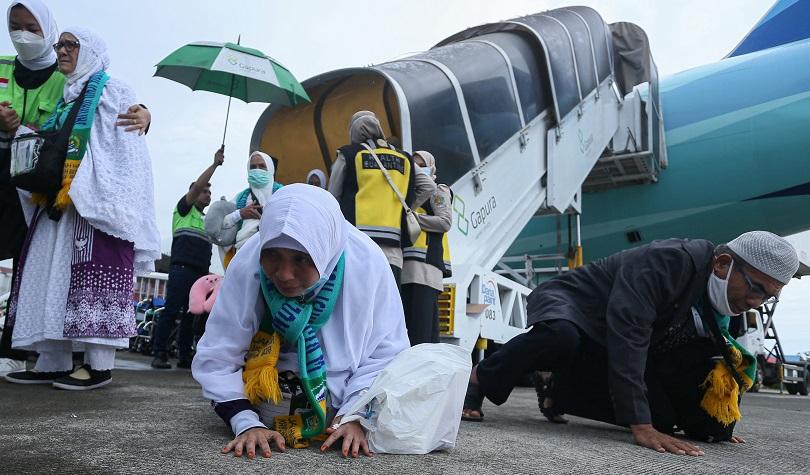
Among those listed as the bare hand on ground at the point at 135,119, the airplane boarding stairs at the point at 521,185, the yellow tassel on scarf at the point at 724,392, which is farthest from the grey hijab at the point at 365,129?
the yellow tassel on scarf at the point at 724,392

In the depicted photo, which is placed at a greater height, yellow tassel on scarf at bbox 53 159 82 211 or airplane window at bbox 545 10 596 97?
airplane window at bbox 545 10 596 97

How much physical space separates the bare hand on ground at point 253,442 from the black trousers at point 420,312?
1765 mm

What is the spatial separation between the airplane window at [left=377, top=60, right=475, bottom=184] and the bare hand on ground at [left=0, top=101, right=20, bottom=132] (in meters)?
2.31

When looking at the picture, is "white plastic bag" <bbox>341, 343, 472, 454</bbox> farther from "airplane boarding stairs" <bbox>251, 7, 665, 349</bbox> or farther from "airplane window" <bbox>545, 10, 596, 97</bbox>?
"airplane window" <bbox>545, 10, 596, 97</bbox>

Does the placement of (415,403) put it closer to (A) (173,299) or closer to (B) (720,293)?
(B) (720,293)

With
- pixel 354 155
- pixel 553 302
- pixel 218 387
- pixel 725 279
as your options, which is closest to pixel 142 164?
pixel 354 155

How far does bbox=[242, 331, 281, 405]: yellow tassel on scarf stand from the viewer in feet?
5.11

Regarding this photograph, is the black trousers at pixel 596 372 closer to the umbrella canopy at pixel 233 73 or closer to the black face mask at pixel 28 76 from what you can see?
the black face mask at pixel 28 76

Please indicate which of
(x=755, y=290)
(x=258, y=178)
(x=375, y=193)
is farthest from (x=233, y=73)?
(x=755, y=290)

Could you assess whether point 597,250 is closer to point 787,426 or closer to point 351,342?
point 787,426

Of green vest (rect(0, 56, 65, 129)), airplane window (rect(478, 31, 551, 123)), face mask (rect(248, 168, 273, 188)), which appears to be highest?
airplane window (rect(478, 31, 551, 123))

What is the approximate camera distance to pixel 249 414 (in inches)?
61.4

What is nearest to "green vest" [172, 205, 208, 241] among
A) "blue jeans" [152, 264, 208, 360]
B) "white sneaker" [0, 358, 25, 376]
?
"blue jeans" [152, 264, 208, 360]

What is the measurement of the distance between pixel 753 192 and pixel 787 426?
250 inches
